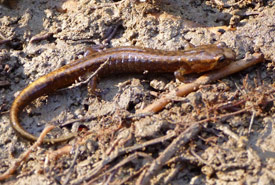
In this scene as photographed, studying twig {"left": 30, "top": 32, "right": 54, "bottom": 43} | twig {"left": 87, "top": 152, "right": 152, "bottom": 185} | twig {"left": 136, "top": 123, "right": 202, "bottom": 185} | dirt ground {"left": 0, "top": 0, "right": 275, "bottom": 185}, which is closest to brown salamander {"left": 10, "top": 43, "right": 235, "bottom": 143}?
dirt ground {"left": 0, "top": 0, "right": 275, "bottom": 185}

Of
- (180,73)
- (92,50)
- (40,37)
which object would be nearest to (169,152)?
(180,73)

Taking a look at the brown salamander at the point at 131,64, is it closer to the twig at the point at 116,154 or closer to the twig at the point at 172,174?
the twig at the point at 116,154

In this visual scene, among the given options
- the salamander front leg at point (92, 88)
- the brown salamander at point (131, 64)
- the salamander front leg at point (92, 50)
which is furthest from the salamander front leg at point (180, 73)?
the salamander front leg at point (92, 50)

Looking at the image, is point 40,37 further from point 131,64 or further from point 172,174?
point 172,174

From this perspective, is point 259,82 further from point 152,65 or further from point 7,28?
point 7,28

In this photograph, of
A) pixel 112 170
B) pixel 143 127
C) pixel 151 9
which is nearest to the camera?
pixel 112 170

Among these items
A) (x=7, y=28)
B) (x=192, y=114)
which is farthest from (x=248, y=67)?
(x=7, y=28)
